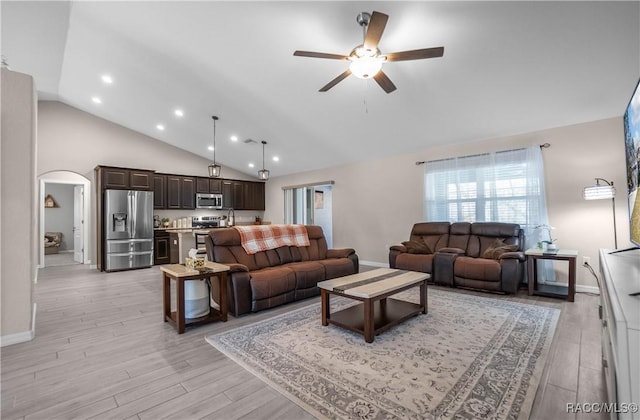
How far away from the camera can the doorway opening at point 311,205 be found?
7.48 meters

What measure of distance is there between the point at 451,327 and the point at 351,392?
1497 millimetres

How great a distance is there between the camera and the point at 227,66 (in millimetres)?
4094

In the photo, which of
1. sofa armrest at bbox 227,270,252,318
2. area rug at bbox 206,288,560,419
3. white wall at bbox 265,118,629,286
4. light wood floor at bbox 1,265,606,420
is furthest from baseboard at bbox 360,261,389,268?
sofa armrest at bbox 227,270,252,318

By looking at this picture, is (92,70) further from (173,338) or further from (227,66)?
(173,338)

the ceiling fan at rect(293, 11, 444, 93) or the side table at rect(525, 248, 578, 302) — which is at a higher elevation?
the ceiling fan at rect(293, 11, 444, 93)

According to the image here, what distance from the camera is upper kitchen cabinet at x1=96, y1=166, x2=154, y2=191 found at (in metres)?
6.16

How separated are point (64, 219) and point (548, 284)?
12.4 m

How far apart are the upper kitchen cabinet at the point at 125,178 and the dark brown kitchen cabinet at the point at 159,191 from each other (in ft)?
0.96

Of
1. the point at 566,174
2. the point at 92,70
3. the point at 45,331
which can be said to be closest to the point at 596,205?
the point at 566,174

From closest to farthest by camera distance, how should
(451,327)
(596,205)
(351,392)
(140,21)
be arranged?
(351,392)
(451,327)
(140,21)
(596,205)

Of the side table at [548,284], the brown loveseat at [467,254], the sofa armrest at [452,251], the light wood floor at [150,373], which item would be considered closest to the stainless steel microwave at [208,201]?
the light wood floor at [150,373]

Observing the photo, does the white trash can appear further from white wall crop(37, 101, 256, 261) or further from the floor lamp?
white wall crop(37, 101, 256, 261)

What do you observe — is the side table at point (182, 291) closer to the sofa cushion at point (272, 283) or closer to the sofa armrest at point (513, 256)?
the sofa cushion at point (272, 283)

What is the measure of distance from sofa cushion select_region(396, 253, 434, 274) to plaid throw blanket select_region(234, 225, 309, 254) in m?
1.57
